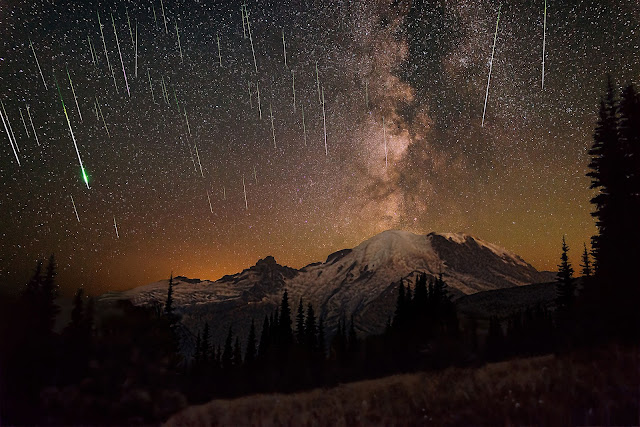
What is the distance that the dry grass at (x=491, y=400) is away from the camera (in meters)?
6.96

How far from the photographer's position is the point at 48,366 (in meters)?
22.5

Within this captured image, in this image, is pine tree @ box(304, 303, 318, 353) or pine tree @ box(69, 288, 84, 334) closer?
pine tree @ box(69, 288, 84, 334)

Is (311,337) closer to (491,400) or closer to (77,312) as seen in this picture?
(77,312)

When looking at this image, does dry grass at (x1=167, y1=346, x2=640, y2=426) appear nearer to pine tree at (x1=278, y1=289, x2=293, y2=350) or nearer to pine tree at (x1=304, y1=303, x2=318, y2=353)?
pine tree at (x1=278, y1=289, x2=293, y2=350)

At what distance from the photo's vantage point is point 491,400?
835 centimetres

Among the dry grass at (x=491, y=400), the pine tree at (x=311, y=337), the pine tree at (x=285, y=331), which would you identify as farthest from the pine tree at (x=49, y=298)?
the pine tree at (x=311, y=337)

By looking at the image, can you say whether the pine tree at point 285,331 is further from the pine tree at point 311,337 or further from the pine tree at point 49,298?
the pine tree at point 49,298

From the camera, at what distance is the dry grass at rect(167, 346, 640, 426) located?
6.96 m

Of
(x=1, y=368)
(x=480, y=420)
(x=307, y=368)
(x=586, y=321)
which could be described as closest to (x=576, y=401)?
(x=480, y=420)

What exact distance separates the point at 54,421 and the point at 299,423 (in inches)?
559

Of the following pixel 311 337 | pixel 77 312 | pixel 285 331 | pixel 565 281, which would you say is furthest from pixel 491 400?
pixel 311 337

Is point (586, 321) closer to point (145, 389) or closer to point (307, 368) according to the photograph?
point (145, 389)

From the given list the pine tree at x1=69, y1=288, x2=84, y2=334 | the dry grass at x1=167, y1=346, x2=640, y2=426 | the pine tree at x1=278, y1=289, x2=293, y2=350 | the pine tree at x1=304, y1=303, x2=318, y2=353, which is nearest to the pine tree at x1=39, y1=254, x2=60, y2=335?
the pine tree at x1=69, y1=288, x2=84, y2=334

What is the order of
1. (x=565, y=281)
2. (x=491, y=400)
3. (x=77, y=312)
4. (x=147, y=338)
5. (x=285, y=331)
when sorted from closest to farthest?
1. (x=491, y=400)
2. (x=147, y=338)
3. (x=77, y=312)
4. (x=565, y=281)
5. (x=285, y=331)
